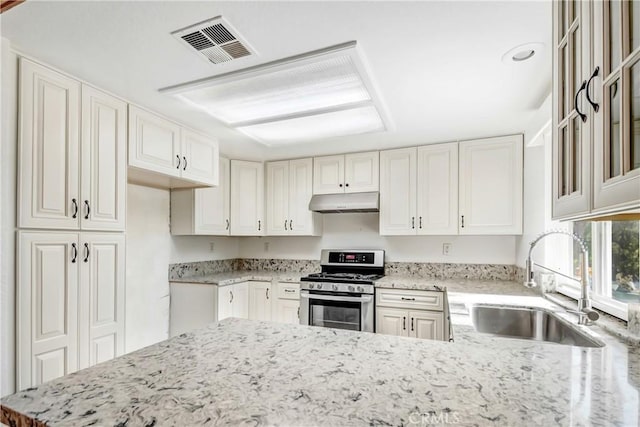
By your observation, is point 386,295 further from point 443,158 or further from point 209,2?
point 209,2

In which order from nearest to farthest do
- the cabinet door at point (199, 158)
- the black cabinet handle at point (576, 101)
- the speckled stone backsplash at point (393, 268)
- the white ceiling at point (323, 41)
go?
the black cabinet handle at point (576, 101) < the white ceiling at point (323, 41) < the cabinet door at point (199, 158) < the speckled stone backsplash at point (393, 268)

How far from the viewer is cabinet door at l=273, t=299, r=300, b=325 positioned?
347 centimetres

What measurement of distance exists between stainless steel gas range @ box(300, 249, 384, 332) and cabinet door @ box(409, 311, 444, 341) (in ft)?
1.19

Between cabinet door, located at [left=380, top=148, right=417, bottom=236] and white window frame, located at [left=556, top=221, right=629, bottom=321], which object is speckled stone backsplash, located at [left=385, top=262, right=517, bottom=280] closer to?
cabinet door, located at [left=380, top=148, right=417, bottom=236]

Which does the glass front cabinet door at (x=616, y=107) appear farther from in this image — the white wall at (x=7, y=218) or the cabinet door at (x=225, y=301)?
the cabinet door at (x=225, y=301)

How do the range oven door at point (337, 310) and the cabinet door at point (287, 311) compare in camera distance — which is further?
the cabinet door at point (287, 311)

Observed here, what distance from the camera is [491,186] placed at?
3096mm

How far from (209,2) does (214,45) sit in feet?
0.95

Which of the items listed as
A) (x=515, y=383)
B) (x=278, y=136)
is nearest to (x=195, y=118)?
(x=278, y=136)

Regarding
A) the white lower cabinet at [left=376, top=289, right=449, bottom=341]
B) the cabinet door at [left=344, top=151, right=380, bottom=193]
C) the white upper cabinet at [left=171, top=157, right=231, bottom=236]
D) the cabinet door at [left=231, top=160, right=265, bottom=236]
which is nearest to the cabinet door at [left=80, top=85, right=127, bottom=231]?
the white upper cabinet at [left=171, top=157, right=231, bottom=236]

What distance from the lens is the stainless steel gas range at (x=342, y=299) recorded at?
313 cm

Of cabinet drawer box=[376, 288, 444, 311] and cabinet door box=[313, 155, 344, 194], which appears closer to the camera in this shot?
cabinet drawer box=[376, 288, 444, 311]

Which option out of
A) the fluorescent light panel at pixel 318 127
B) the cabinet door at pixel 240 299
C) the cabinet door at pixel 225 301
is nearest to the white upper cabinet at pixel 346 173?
the fluorescent light panel at pixel 318 127

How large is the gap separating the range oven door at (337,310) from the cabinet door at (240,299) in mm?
632
